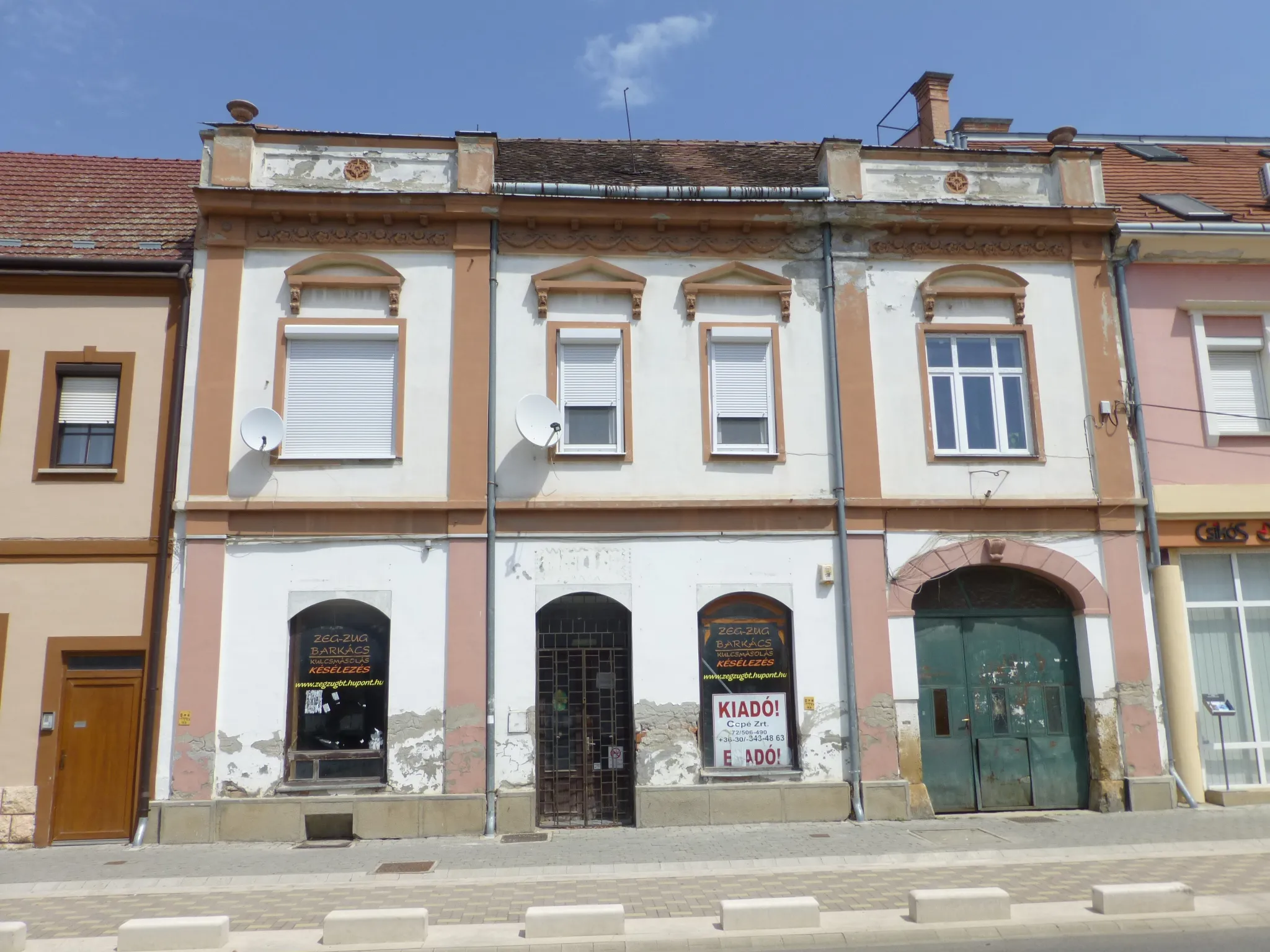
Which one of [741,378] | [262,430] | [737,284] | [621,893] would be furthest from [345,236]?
[621,893]

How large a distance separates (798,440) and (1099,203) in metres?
5.72

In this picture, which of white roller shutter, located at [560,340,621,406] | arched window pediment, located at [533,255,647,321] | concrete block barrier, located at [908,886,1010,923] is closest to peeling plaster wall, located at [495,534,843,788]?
white roller shutter, located at [560,340,621,406]

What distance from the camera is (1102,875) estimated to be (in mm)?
9203

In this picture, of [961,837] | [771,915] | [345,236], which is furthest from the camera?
[345,236]

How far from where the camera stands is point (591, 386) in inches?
516

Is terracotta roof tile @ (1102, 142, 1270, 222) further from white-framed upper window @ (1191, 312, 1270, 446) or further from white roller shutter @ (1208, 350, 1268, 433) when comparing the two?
white roller shutter @ (1208, 350, 1268, 433)

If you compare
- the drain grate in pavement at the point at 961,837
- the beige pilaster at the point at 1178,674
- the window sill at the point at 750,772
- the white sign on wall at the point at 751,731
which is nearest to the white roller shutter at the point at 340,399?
the white sign on wall at the point at 751,731

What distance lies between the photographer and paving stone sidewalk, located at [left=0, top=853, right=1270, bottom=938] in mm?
8188

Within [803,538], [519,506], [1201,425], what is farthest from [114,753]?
[1201,425]

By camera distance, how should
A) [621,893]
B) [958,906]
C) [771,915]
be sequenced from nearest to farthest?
1. [771,915]
2. [958,906]
3. [621,893]

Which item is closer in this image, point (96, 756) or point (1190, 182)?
point (96, 756)

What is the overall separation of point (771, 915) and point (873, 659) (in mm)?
5643

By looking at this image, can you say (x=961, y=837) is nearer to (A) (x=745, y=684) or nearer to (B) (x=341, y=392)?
(A) (x=745, y=684)

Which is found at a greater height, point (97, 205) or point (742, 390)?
point (97, 205)
